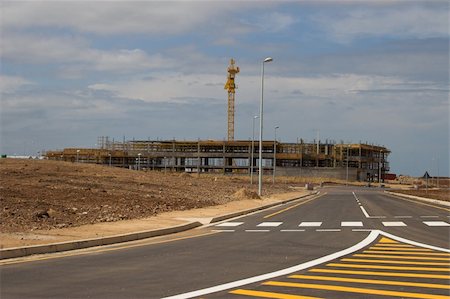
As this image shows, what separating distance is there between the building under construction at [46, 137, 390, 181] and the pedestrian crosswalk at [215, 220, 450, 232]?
111669 mm

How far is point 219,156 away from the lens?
140125 mm

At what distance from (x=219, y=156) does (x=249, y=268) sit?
421 feet

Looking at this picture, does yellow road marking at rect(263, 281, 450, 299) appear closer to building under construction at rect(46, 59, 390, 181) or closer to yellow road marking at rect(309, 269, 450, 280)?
yellow road marking at rect(309, 269, 450, 280)

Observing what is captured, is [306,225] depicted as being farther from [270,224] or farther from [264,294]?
[264,294]

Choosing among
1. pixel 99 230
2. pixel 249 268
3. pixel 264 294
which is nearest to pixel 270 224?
pixel 99 230

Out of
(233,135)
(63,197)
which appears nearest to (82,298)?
(63,197)

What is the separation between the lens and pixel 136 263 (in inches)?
492

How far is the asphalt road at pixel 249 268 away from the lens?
9.23 meters

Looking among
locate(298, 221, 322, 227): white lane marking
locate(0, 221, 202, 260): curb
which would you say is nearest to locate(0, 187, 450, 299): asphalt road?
locate(0, 221, 202, 260): curb

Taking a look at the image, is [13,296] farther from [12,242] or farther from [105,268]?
[12,242]

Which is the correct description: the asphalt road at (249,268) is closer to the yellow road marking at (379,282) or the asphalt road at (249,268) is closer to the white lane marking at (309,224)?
the yellow road marking at (379,282)

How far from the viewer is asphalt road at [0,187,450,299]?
30.3ft

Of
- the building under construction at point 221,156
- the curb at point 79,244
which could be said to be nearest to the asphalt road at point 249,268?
the curb at point 79,244

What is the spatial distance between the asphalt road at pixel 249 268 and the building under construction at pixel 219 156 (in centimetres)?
11953
